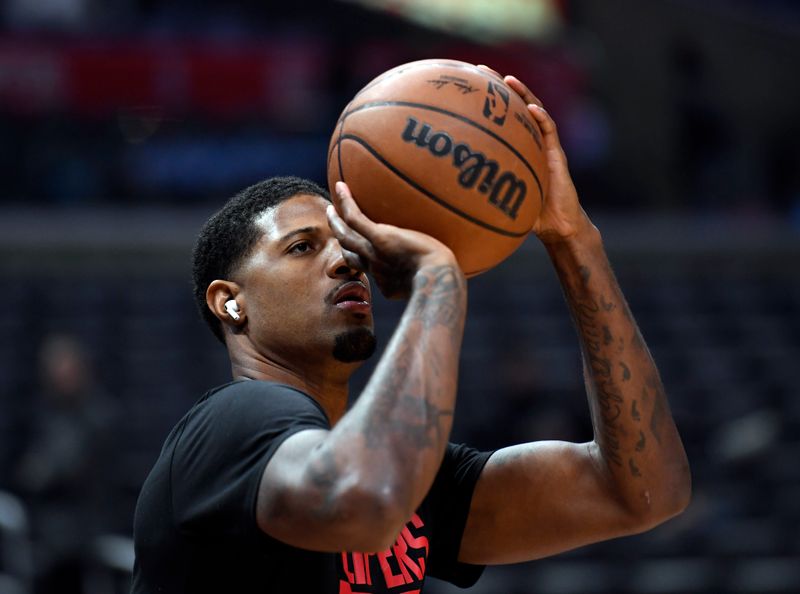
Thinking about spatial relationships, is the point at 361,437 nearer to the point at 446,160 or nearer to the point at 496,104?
the point at 446,160

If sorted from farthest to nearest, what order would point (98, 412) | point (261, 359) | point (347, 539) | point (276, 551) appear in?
point (98, 412), point (261, 359), point (276, 551), point (347, 539)

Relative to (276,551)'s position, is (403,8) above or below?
below

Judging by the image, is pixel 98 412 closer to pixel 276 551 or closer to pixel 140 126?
pixel 276 551

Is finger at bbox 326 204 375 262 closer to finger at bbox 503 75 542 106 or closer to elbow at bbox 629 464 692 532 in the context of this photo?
finger at bbox 503 75 542 106

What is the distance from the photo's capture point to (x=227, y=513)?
231 cm

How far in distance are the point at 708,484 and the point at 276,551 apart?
6.71 metres

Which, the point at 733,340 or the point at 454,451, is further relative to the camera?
the point at 733,340

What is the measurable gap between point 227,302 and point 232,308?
0.02 m

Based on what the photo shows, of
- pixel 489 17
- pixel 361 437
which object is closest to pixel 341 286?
pixel 361 437

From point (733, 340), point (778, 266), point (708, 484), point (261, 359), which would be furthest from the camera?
point (778, 266)

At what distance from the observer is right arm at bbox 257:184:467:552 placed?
2143 mm

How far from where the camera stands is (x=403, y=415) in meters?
2.23

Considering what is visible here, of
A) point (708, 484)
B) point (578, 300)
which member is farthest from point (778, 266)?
point (578, 300)

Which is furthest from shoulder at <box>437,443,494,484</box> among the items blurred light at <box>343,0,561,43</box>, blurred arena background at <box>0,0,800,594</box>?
blurred light at <box>343,0,561,43</box>
